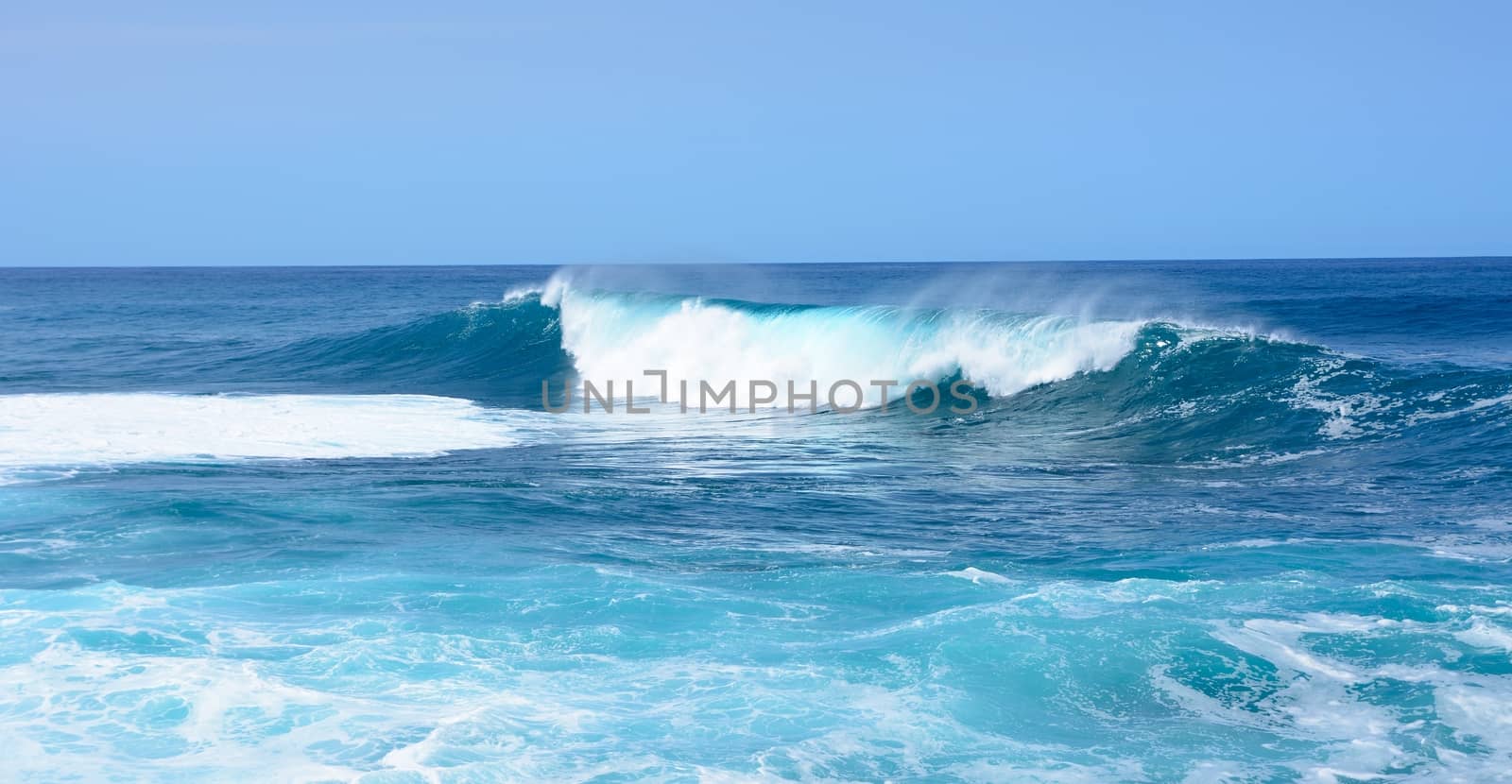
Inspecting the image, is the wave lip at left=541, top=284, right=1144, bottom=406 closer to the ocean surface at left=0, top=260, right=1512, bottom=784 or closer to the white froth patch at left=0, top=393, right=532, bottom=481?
the ocean surface at left=0, top=260, right=1512, bottom=784

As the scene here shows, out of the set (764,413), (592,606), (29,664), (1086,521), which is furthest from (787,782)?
(764,413)

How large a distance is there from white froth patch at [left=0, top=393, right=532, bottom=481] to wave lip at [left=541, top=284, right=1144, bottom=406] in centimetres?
514

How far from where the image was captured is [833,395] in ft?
65.3

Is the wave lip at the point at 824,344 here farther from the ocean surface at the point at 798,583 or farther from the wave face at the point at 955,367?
the ocean surface at the point at 798,583

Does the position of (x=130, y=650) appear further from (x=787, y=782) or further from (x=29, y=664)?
(x=787, y=782)

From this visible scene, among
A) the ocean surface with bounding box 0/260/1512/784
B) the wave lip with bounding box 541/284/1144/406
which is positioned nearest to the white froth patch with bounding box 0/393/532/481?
the ocean surface with bounding box 0/260/1512/784

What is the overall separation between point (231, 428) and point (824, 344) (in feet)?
34.3

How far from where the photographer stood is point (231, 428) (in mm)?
15719

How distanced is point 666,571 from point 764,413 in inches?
396

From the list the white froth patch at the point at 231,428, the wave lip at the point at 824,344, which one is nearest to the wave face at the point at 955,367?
the wave lip at the point at 824,344

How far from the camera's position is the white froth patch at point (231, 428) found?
13.4 metres

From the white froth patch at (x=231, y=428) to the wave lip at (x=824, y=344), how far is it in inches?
202

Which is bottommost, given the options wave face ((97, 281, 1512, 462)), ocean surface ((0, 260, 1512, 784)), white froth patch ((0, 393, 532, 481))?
ocean surface ((0, 260, 1512, 784))

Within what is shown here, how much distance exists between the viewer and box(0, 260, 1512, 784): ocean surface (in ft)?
18.0
